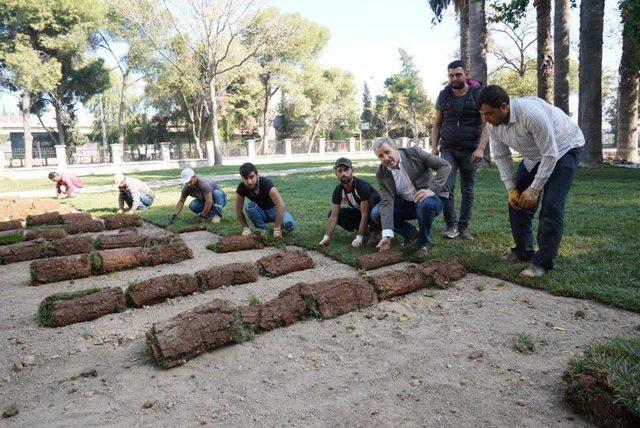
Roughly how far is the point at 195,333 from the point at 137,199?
702 cm

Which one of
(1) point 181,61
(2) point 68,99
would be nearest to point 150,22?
(1) point 181,61

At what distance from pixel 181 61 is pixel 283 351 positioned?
113ft

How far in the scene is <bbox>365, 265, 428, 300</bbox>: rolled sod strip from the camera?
142 inches

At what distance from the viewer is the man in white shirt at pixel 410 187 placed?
186 inches

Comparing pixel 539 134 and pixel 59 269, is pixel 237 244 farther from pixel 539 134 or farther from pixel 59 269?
pixel 539 134

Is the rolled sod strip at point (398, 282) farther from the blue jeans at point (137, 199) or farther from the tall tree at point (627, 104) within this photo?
the tall tree at point (627, 104)

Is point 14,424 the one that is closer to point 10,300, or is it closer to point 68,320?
point 68,320

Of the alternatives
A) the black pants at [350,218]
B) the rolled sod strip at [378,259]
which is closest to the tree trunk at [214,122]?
the black pants at [350,218]

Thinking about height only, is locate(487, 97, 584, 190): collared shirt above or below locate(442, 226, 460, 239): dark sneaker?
above

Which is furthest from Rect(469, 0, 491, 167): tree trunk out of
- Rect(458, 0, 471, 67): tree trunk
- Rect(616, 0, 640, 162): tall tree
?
Rect(616, 0, 640, 162): tall tree

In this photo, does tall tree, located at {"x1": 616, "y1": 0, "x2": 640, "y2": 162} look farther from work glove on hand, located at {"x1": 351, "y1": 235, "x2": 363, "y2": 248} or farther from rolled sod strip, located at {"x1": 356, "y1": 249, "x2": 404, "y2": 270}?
rolled sod strip, located at {"x1": 356, "y1": 249, "x2": 404, "y2": 270}

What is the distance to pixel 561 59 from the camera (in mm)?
14305

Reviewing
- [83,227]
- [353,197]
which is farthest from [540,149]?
[83,227]

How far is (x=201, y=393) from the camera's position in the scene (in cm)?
239
